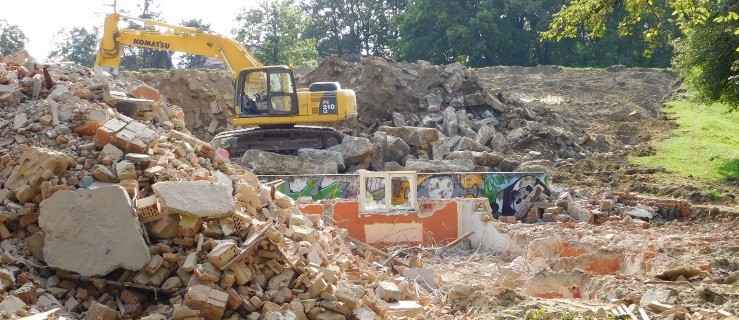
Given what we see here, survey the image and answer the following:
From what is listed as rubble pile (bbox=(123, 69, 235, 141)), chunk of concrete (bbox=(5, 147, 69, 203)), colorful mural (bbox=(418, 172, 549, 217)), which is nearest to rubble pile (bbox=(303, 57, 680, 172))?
colorful mural (bbox=(418, 172, 549, 217))

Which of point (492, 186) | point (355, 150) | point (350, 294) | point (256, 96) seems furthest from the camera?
point (355, 150)

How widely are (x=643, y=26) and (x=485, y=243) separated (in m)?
34.8

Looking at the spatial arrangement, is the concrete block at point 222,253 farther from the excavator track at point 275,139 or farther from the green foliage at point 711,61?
the green foliage at point 711,61

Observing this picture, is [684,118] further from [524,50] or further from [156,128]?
[156,128]

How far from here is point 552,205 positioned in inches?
745

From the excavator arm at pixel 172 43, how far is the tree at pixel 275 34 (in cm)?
2977

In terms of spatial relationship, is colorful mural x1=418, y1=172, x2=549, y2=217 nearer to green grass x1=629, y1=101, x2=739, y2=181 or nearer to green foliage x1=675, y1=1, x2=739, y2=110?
green foliage x1=675, y1=1, x2=739, y2=110

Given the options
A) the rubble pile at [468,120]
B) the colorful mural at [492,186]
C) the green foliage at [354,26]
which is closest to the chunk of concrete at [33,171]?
the colorful mural at [492,186]

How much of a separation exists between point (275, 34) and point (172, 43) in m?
33.1

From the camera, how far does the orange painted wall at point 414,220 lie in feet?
53.0

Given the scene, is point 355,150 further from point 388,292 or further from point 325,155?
point 388,292

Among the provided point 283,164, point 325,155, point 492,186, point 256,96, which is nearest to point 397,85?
point 325,155

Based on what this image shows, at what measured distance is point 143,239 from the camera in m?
8.75

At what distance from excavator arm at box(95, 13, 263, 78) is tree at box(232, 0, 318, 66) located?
29.8 m
